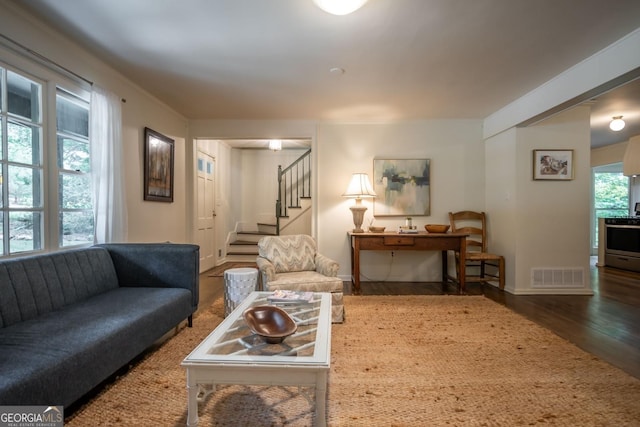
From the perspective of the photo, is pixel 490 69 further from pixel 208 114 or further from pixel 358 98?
pixel 208 114

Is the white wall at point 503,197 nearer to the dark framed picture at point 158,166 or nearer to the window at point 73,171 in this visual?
the dark framed picture at point 158,166

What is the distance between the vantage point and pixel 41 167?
2.21 meters

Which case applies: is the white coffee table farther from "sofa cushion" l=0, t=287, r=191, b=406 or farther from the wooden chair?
the wooden chair

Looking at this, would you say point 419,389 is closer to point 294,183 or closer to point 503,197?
point 503,197

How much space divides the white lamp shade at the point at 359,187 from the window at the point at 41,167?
284cm

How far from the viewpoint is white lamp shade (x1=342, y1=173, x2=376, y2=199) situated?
4.00 meters

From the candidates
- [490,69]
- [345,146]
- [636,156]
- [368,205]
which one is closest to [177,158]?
[345,146]

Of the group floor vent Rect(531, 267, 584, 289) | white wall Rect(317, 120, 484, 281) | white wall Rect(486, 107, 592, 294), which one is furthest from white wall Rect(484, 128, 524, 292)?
floor vent Rect(531, 267, 584, 289)

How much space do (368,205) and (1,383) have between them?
3.89 metres

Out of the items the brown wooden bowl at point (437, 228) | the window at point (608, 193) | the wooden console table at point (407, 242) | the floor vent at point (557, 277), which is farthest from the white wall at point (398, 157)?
the window at point (608, 193)

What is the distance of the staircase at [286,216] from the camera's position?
598cm

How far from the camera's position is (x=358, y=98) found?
354 centimetres

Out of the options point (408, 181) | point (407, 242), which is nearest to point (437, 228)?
point (407, 242)

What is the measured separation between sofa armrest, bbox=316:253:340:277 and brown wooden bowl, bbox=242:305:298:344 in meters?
1.23
